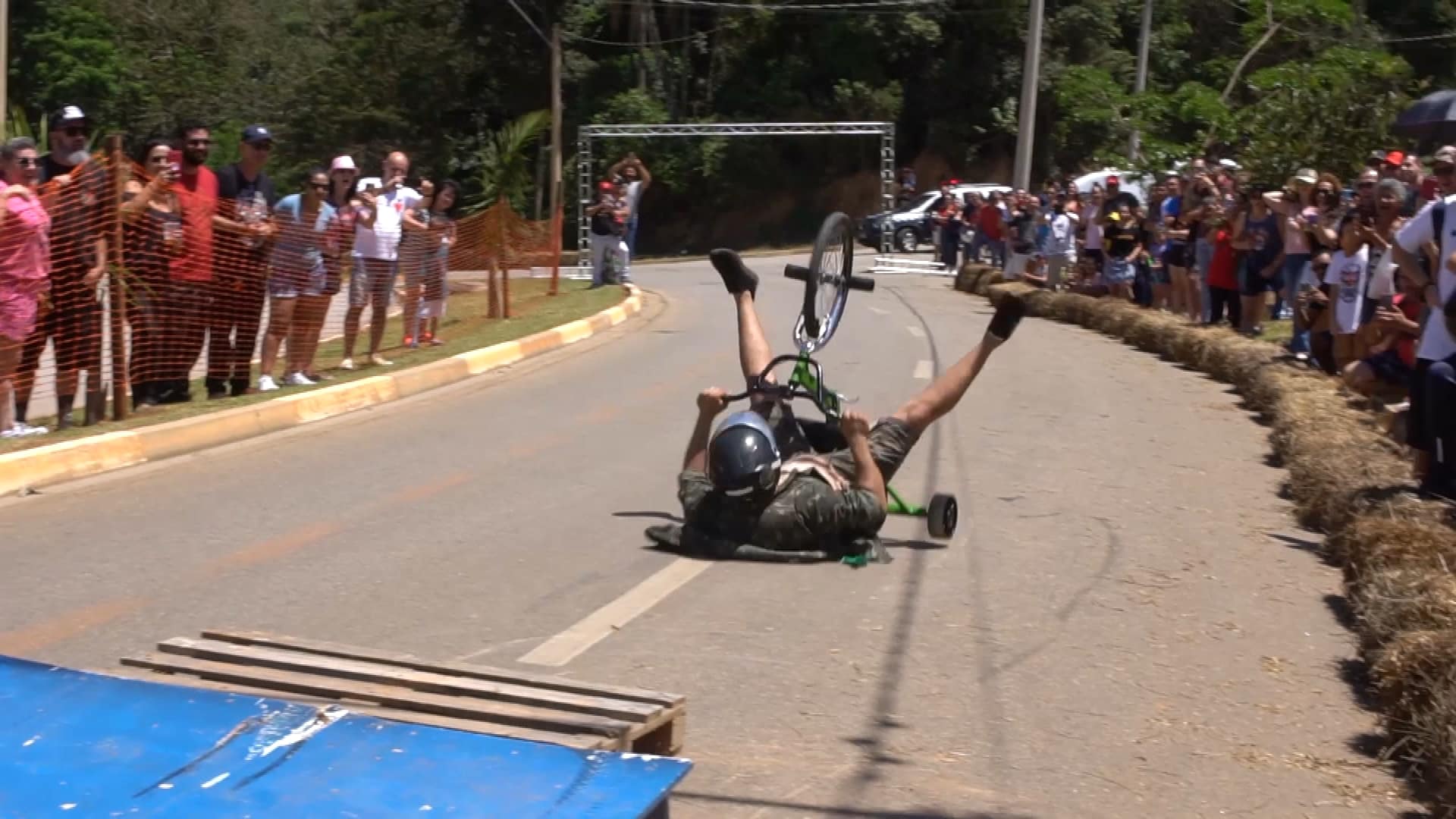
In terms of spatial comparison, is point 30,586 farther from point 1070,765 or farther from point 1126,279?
point 1126,279

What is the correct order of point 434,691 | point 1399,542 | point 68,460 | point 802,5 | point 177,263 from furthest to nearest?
1. point 802,5
2. point 177,263
3. point 68,460
4. point 1399,542
5. point 434,691

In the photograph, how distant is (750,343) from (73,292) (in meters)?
4.70

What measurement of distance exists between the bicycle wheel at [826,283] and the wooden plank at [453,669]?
433 centimetres

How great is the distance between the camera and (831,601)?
7113mm

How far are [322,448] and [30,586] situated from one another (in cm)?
386

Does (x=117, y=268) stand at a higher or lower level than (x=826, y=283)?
lower

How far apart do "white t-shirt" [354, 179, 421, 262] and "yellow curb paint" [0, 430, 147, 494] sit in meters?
4.19

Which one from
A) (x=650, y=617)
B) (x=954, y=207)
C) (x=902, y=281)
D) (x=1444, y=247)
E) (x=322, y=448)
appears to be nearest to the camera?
(x=650, y=617)

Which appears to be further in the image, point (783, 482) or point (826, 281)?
point (826, 281)

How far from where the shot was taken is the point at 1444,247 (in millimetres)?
8883

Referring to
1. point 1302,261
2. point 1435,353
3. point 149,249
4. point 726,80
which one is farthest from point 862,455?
point 726,80

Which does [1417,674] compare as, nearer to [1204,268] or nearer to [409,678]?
[409,678]

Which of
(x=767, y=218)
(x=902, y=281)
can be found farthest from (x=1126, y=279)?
(x=767, y=218)

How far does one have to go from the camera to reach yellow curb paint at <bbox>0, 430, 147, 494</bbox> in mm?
9195
